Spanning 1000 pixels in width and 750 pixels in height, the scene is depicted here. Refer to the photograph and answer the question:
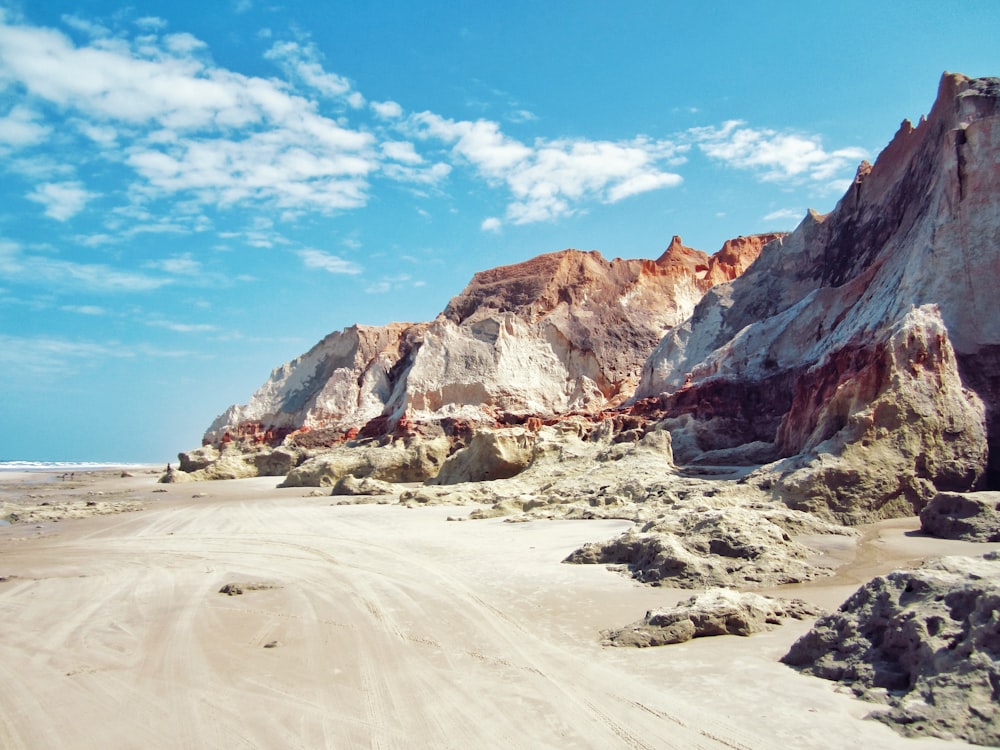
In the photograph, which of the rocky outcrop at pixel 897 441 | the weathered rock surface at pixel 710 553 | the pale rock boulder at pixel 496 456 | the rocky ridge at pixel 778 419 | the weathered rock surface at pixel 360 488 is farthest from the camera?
the pale rock boulder at pixel 496 456

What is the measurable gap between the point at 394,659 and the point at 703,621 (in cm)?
229

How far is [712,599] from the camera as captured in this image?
17.5 ft

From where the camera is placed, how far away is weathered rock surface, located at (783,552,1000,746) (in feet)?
11.0

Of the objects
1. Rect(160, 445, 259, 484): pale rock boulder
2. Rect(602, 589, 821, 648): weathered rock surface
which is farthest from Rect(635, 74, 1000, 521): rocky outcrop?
Rect(160, 445, 259, 484): pale rock boulder

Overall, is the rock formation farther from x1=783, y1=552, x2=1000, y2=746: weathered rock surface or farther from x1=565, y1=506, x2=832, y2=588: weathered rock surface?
x1=783, y1=552, x2=1000, y2=746: weathered rock surface

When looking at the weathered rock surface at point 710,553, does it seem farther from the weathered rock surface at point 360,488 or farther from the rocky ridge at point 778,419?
the weathered rock surface at point 360,488

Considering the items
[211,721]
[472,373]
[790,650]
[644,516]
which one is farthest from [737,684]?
[472,373]

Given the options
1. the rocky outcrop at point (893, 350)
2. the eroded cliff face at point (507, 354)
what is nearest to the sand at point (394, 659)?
the rocky outcrop at point (893, 350)

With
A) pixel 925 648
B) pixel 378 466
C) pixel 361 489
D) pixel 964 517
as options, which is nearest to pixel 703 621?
pixel 925 648

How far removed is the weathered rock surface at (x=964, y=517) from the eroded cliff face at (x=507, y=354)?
22299mm

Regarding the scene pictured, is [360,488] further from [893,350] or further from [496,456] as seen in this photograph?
[893,350]

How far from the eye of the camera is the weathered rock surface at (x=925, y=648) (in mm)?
3350

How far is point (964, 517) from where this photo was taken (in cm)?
841

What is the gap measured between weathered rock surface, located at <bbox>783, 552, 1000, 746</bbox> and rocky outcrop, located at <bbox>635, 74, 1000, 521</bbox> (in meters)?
6.35
